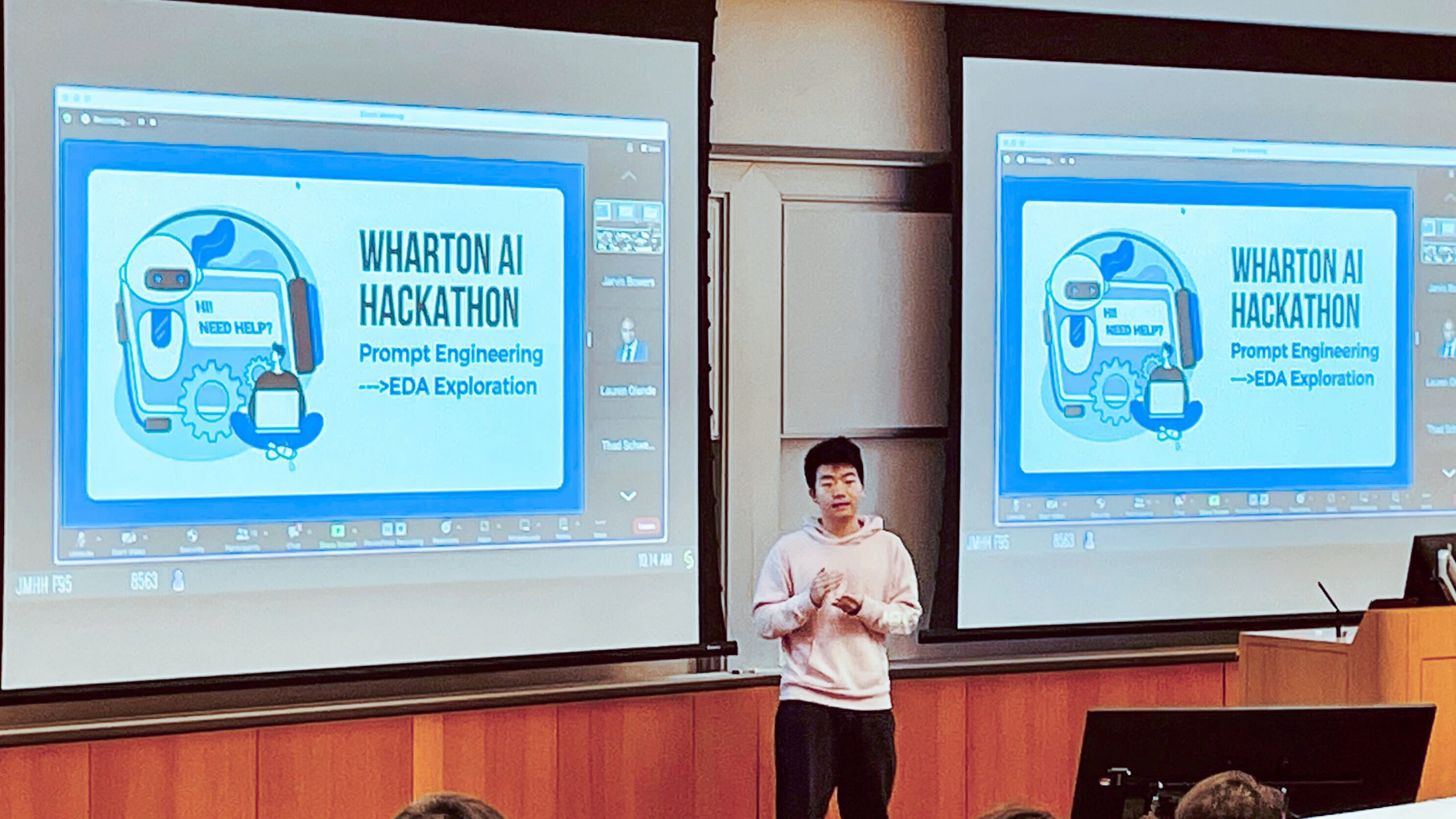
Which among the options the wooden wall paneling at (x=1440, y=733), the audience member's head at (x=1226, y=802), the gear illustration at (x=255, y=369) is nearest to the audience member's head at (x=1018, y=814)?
the audience member's head at (x=1226, y=802)

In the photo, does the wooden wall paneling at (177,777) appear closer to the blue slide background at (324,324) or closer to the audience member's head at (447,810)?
the blue slide background at (324,324)

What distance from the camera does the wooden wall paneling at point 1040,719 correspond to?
4.69 m

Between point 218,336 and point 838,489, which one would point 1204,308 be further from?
point 218,336

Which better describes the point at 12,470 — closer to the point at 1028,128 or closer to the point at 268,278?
the point at 268,278

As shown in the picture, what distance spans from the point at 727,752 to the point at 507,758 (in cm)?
61

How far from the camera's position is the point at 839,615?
13.2 feet

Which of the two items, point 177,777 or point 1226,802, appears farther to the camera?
point 177,777

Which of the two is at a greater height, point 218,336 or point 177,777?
point 218,336

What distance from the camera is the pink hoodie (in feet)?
13.1

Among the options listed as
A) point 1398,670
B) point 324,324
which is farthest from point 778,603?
point 1398,670

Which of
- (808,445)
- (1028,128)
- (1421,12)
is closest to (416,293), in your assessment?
(808,445)

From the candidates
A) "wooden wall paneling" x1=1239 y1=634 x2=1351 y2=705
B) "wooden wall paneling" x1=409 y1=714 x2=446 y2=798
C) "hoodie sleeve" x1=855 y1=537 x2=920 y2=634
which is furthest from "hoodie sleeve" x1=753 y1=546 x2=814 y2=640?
"wooden wall paneling" x1=1239 y1=634 x2=1351 y2=705

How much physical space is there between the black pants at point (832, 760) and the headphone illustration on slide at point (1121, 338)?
1.21 m

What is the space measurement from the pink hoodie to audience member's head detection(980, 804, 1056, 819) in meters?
1.95
